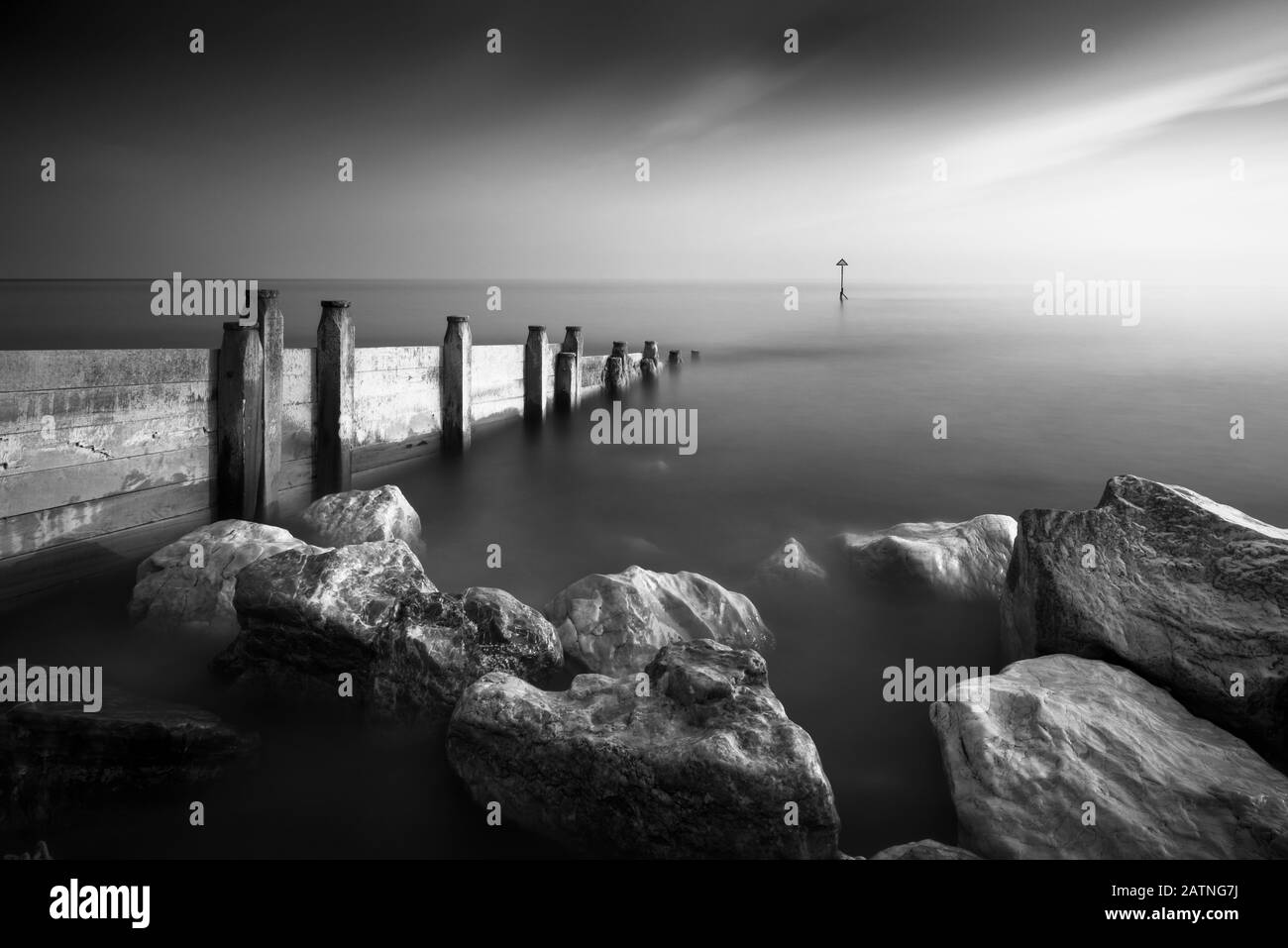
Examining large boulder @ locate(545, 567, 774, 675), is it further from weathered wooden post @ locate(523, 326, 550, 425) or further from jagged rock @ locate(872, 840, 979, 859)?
weathered wooden post @ locate(523, 326, 550, 425)

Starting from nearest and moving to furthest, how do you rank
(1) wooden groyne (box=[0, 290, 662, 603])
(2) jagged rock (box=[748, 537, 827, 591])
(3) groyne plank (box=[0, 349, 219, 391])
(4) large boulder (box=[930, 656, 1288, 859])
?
(4) large boulder (box=[930, 656, 1288, 859]) < (3) groyne plank (box=[0, 349, 219, 391]) < (1) wooden groyne (box=[0, 290, 662, 603]) < (2) jagged rock (box=[748, 537, 827, 591])

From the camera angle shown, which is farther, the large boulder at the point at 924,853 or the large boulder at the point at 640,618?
the large boulder at the point at 640,618

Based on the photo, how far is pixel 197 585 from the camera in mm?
6195

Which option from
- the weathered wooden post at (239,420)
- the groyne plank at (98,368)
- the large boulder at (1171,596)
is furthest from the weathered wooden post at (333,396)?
the large boulder at (1171,596)

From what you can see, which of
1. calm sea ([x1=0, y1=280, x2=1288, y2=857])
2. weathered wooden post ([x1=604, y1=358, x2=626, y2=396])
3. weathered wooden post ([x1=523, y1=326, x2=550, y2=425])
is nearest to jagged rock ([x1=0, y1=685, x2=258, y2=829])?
calm sea ([x1=0, y1=280, x2=1288, y2=857])

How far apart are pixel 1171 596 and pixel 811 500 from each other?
768 cm

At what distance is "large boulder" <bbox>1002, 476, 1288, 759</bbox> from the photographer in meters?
4.34

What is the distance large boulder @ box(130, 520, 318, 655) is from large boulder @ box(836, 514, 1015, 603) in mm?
5186

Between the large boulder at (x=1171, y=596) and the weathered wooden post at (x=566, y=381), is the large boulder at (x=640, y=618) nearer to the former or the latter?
the large boulder at (x=1171, y=596)

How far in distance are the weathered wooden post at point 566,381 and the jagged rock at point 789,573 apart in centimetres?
827

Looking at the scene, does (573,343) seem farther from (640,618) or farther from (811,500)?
(640,618)

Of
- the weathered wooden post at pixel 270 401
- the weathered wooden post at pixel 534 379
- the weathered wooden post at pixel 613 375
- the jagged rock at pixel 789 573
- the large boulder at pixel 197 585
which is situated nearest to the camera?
the large boulder at pixel 197 585

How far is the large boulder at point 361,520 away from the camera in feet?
25.3

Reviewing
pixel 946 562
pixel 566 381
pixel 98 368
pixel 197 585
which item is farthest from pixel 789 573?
pixel 566 381
